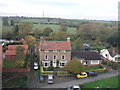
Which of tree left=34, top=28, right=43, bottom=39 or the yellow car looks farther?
tree left=34, top=28, right=43, bottom=39

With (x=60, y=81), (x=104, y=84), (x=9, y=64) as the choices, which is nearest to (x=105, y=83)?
(x=104, y=84)

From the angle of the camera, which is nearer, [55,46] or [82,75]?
[82,75]

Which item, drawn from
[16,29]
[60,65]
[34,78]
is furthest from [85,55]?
[16,29]

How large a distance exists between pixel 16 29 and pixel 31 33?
7496 mm

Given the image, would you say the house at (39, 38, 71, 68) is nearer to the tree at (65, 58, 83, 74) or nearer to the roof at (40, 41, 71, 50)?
the roof at (40, 41, 71, 50)

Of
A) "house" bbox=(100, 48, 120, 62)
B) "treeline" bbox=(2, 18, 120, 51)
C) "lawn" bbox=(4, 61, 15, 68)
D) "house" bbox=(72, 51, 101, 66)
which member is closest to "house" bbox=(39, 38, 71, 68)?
"house" bbox=(72, 51, 101, 66)

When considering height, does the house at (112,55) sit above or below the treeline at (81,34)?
below

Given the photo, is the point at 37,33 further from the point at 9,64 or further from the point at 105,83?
the point at 105,83

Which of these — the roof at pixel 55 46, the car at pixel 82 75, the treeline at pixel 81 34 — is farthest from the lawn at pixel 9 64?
the treeline at pixel 81 34

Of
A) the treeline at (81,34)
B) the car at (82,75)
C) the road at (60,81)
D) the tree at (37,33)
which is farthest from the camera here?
the tree at (37,33)

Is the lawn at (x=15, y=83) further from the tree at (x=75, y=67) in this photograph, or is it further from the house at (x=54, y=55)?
the house at (x=54, y=55)

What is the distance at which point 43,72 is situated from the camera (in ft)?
71.2

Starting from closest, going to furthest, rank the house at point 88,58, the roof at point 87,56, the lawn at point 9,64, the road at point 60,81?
the road at point 60,81 < the lawn at point 9,64 < the house at point 88,58 < the roof at point 87,56

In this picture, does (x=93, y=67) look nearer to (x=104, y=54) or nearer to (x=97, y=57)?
(x=97, y=57)
